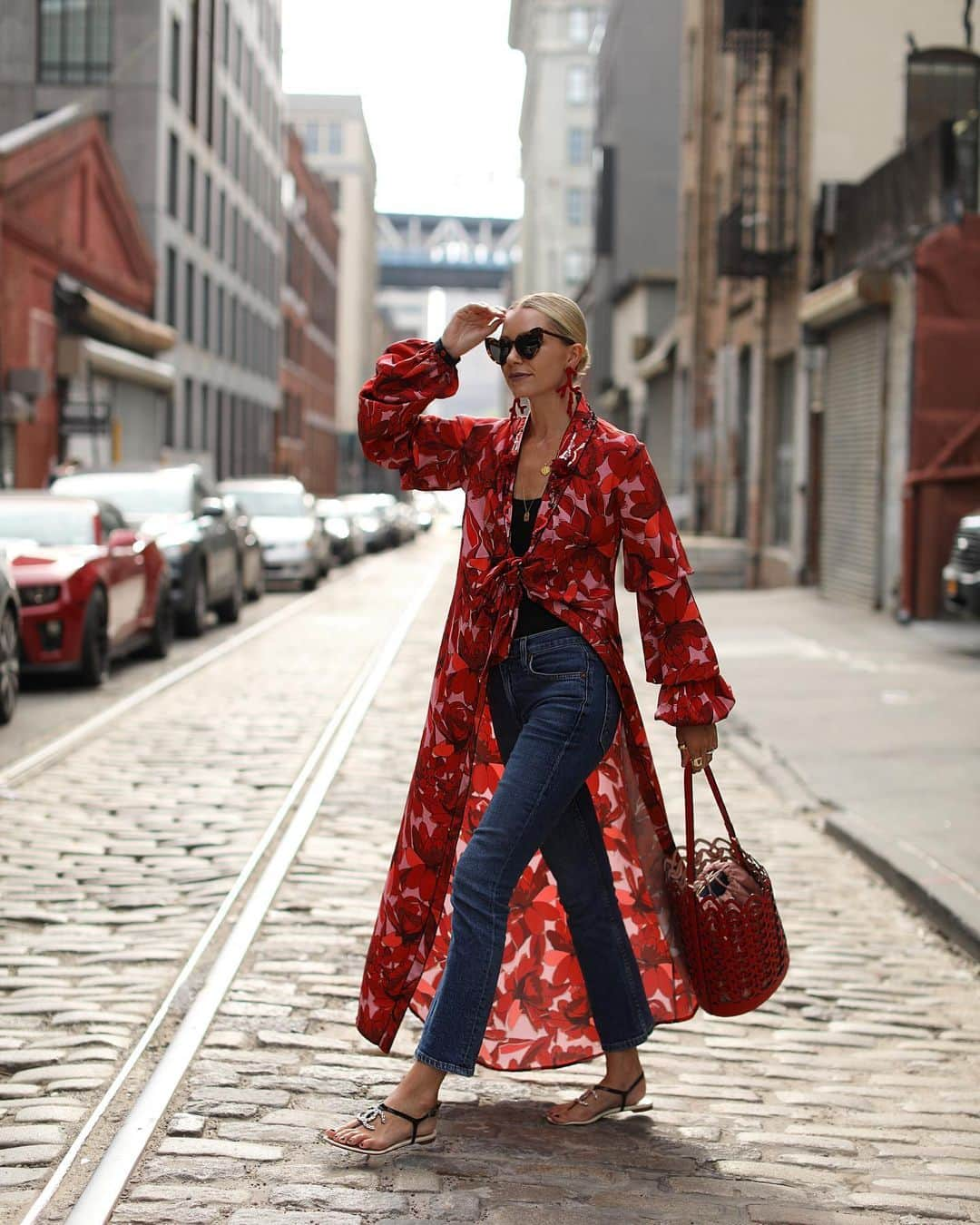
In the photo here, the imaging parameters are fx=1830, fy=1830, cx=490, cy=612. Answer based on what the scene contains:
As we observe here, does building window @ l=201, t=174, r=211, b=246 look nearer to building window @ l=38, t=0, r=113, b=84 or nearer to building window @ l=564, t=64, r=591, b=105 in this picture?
building window @ l=38, t=0, r=113, b=84

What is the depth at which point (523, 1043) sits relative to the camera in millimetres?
4121

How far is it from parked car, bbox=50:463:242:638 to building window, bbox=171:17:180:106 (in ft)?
89.4

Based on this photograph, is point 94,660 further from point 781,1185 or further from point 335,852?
point 781,1185

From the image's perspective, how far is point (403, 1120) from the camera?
3898 millimetres

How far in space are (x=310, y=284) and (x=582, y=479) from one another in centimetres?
8100

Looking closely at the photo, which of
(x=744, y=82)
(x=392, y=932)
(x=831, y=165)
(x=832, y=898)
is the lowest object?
(x=832, y=898)

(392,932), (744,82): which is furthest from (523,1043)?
(744,82)

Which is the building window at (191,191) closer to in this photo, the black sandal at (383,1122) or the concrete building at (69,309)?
the concrete building at (69,309)

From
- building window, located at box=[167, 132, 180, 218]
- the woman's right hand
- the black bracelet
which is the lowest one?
the black bracelet

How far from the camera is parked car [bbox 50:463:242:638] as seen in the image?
1733 cm

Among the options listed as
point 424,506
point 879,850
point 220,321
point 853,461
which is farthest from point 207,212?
point 424,506

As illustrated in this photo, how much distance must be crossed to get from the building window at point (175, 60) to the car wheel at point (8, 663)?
116ft

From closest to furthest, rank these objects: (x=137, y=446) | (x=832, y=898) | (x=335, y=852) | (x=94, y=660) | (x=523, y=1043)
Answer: (x=523, y=1043)
(x=832, y=898)
(x=335, y=852)
(x=94, y=660)
(x=137, y=446)

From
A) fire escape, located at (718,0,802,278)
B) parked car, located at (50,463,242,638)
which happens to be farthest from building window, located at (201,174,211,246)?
parked car, located at (50,463,242,638)
